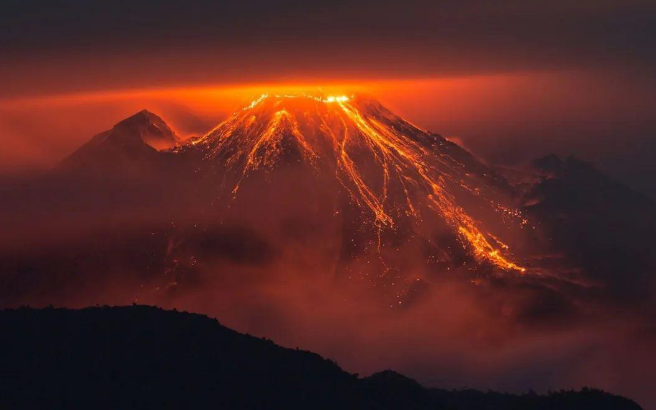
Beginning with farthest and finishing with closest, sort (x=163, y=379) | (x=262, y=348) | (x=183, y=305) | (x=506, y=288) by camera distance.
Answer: (x=506, y=288), (x=183, y=305), (x=262, y=348), (x=163, y=379)

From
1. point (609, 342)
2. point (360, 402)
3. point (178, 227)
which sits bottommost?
point (360, 402)

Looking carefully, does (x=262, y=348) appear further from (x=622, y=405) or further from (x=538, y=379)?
(x=538, y=379)

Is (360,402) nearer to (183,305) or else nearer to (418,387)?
(418,387)

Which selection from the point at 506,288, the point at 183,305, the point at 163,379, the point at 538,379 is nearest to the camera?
the point at 163,379

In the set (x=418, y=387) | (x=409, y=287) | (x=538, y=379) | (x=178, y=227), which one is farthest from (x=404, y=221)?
(x=418, y=387)

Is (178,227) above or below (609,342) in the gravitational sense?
above

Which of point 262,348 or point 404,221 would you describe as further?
point 404,221
